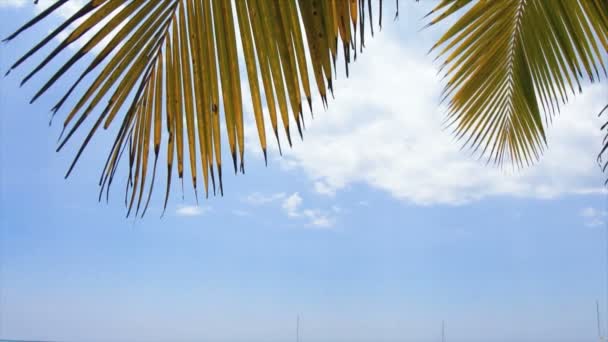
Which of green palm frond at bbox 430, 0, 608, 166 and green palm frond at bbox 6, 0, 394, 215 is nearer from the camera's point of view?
green palm frond at bbox 6, 0, 394, 215

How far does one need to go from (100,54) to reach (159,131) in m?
0.21

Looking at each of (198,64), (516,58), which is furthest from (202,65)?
(516,58)

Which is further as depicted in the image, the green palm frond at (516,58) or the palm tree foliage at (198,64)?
the green palm frond at (516,58)

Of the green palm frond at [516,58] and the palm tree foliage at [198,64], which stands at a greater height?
the green palm frond at [516,58]

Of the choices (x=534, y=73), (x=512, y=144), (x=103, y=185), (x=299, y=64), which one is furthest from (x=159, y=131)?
(x=512, y=144)

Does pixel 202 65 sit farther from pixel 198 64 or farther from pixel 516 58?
pixel 516 58

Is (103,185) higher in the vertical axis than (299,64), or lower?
lower

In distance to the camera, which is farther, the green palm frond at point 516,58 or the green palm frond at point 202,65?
the green palm frond at point 516,58

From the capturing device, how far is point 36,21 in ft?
2.15

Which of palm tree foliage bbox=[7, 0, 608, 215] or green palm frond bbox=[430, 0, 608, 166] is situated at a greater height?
green palm frond bbox=[430, 0, 608, 166]

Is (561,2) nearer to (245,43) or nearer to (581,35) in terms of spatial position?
(581,35)

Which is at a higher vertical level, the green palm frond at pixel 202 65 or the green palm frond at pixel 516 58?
the green palm frond at pixel 516 58

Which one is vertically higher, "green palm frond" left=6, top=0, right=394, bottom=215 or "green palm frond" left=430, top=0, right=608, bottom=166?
"green palm frond" left=430, top=0, right=608, bottom=166

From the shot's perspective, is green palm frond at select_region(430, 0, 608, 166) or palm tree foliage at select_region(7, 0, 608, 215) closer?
palm tree foliage at select_region(7, 0, 608, 215)
